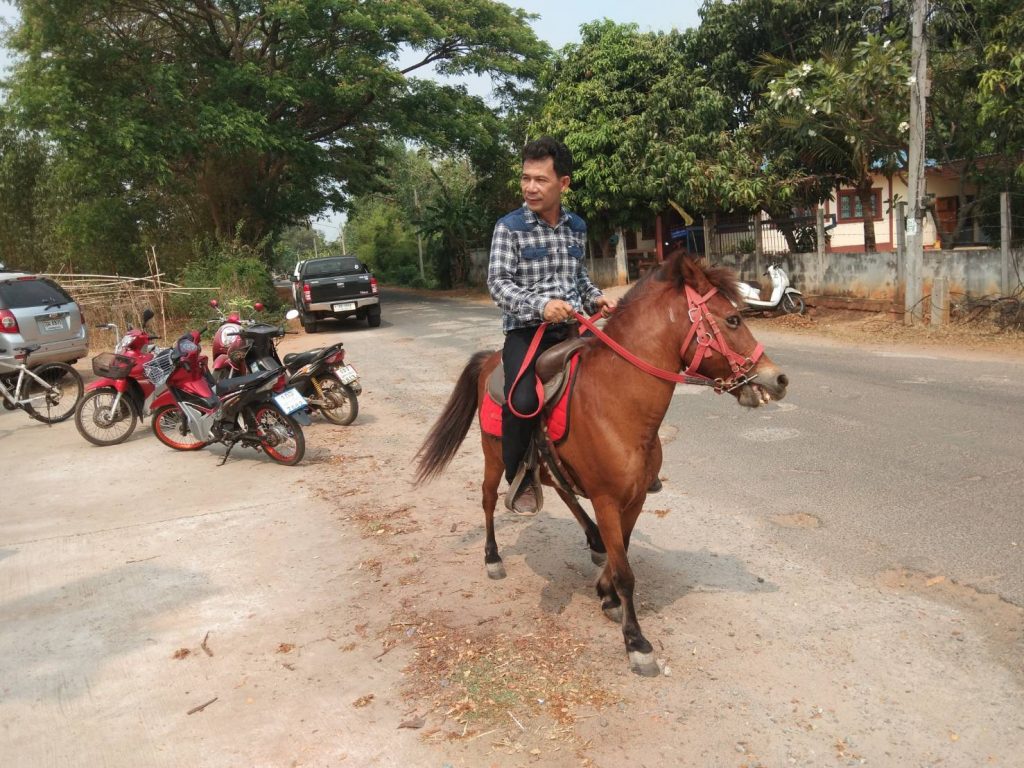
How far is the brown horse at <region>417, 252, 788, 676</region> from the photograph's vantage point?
322 centimetres

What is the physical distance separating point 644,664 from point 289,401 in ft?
15.3

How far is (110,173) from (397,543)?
18673 mm

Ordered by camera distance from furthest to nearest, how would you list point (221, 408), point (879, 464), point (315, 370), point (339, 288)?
point (339, 288)
point (315, 370)
point (221, 408)
point (879, 464)

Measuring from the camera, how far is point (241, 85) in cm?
2083

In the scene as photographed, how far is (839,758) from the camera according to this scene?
274cm

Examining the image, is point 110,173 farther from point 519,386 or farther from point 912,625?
point 912,625

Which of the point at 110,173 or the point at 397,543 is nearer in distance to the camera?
the point at 397,543

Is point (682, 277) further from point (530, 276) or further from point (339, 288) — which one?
point (339, 288)

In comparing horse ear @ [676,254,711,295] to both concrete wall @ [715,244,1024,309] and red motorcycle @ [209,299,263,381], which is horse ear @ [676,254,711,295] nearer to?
red motorcycle @ [209,299,263,381]

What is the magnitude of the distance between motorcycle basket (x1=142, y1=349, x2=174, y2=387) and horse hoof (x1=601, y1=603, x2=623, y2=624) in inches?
223

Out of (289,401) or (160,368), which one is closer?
(289,401)

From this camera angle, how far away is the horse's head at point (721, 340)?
125 inches

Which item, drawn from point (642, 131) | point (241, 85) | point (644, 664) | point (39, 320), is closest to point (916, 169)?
A: point (642, 131)

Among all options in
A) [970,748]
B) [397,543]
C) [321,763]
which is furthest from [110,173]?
[970,748]
